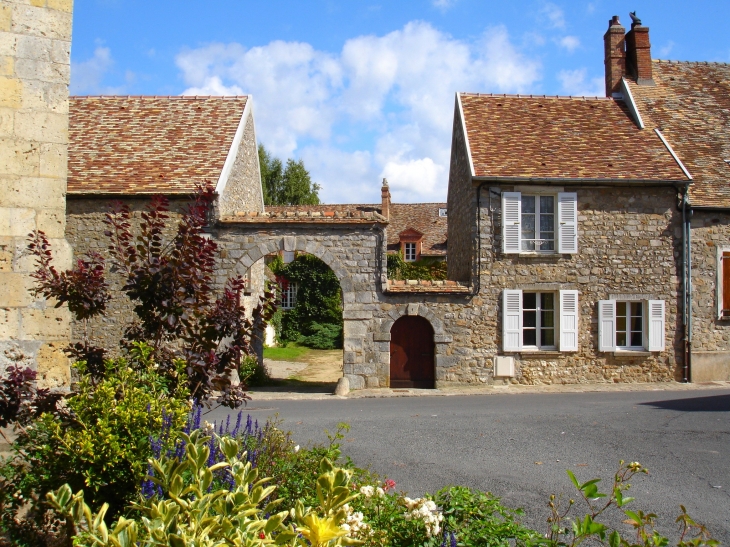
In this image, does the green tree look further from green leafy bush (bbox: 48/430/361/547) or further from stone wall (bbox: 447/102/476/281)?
green leafy bush (bbox: 48/430/361/547)

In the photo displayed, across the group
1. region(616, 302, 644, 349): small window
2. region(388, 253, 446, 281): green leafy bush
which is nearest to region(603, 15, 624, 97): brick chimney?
region(616, 302, 644, 349): small window

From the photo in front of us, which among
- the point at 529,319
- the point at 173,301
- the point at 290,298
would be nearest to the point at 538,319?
the point at 529,319

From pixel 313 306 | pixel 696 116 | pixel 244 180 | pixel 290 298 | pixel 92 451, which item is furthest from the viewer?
pixel 290 298

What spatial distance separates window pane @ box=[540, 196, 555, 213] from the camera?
15070mm

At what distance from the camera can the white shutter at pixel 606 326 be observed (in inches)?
575

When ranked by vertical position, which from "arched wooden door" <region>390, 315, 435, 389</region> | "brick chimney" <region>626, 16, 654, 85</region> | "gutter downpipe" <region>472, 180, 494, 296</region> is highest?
"brick chimney" <region>626, 16, 654, 85</region>

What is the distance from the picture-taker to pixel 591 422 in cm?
955

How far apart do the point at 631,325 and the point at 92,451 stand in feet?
46.2

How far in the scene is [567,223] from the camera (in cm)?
1471

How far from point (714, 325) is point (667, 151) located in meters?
4.39

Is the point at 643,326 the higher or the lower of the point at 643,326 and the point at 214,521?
the higher

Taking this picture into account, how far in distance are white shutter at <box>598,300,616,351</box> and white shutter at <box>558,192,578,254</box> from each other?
147 centimetres

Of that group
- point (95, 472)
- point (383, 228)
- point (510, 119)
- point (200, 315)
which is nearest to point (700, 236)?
point (510, 119)

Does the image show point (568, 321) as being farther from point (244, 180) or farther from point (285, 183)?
point (285, 183)
